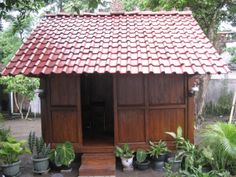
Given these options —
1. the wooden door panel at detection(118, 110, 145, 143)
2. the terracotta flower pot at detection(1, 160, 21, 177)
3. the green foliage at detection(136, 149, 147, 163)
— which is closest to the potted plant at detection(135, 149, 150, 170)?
the green foliage at detection(136, 149, 147, 163)

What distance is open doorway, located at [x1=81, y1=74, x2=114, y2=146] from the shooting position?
10.6 m

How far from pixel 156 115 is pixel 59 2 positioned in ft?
49.9

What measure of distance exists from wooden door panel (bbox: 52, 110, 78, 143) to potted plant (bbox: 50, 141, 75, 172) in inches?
17.9

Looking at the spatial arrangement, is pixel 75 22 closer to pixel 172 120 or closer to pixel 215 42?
pixel 172 120

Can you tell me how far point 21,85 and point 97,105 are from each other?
6.30 m

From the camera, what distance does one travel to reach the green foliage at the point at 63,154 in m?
7.61

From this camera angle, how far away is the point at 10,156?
754 centimetres

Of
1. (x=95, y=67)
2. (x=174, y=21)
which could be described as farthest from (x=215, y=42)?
(x=95, y=67)

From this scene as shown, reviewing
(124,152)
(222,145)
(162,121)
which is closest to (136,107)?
(162,121)

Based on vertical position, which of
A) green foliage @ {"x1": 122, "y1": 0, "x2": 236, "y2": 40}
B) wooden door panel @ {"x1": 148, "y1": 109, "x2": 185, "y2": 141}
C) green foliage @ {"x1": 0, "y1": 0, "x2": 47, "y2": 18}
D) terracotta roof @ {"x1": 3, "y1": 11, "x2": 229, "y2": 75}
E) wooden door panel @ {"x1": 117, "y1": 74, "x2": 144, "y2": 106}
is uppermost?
green foliage @ {"x1": 122, "y1": 0, "x2": 236, "y2": 40}

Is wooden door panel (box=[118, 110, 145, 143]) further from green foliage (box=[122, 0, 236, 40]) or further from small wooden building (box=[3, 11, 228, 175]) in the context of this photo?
green foliage (box=[122, 0, 236, 40])

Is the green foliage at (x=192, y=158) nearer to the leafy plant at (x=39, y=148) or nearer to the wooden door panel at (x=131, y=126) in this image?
the wooden door panel at (x=131, y=126)

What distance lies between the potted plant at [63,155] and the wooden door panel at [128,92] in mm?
1551

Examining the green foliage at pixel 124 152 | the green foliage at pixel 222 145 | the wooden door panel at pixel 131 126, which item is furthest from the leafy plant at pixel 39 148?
the green foliage at pixel 222 145
